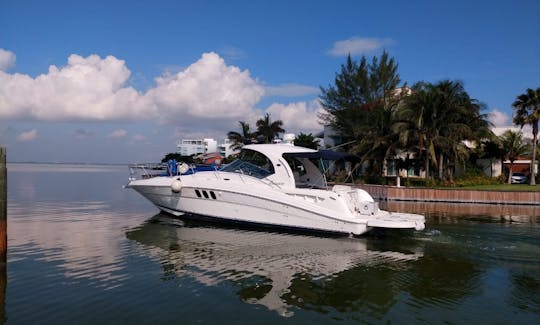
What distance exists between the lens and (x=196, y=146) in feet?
528

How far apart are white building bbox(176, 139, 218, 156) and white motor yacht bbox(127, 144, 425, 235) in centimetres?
13702

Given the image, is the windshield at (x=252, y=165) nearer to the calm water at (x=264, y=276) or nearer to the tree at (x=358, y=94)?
the calm water at (x=264, y=276)

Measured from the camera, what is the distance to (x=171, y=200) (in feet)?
61.6

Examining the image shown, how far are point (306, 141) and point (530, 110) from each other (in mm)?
25742

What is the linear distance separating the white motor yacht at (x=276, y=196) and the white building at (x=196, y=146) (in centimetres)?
13702

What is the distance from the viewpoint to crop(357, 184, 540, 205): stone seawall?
97.2 feet

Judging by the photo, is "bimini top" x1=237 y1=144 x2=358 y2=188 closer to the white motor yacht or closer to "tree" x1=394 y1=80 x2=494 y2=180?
the white motor yacht

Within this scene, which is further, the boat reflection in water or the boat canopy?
the boat canopy

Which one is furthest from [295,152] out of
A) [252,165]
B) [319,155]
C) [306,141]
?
[306,141]

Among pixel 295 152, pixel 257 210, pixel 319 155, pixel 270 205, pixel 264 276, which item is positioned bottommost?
pixel 264 276

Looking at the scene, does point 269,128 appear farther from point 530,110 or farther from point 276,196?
point 276,196

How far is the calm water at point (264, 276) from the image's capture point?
7.79m

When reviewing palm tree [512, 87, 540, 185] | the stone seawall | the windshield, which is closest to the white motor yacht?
the windshield

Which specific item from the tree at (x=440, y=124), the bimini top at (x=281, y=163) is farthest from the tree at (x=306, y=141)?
the bimini top at (x=281, y=163)
